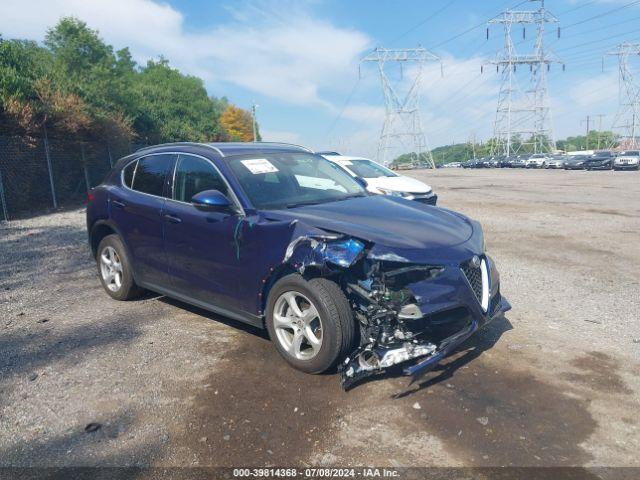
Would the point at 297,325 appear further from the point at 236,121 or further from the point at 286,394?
the point at 236,121

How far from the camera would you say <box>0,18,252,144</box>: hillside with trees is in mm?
14414

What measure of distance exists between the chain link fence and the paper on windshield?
10.9 metres

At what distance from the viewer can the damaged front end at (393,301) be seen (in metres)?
3.54

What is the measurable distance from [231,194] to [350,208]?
103cm

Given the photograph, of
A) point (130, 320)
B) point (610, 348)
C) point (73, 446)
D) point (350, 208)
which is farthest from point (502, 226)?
point (73, 446)

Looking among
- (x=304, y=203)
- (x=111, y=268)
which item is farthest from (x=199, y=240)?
(x=111, y=268)

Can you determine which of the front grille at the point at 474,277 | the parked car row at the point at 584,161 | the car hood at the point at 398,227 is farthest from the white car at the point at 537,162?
the front grille at the point at 474,277

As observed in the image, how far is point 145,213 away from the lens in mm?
5168

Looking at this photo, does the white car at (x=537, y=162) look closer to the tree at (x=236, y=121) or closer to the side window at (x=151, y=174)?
the tree at (x=236, y=121)

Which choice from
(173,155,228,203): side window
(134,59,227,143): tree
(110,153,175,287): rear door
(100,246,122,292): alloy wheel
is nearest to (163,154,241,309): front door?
(173,155,228,203): side window

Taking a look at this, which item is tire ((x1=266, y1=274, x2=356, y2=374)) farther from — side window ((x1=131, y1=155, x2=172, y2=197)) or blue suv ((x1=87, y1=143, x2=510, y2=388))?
side window ((x1=131, y1=155, x2=172, y2=197))

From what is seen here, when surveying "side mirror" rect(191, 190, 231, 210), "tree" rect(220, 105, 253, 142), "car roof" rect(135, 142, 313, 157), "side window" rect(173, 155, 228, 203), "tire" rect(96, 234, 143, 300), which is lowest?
"tire" rect(96, 234, 143, 300)

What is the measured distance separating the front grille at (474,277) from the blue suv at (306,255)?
0.05 feet

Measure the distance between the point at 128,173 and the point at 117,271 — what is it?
1109 millimetres
